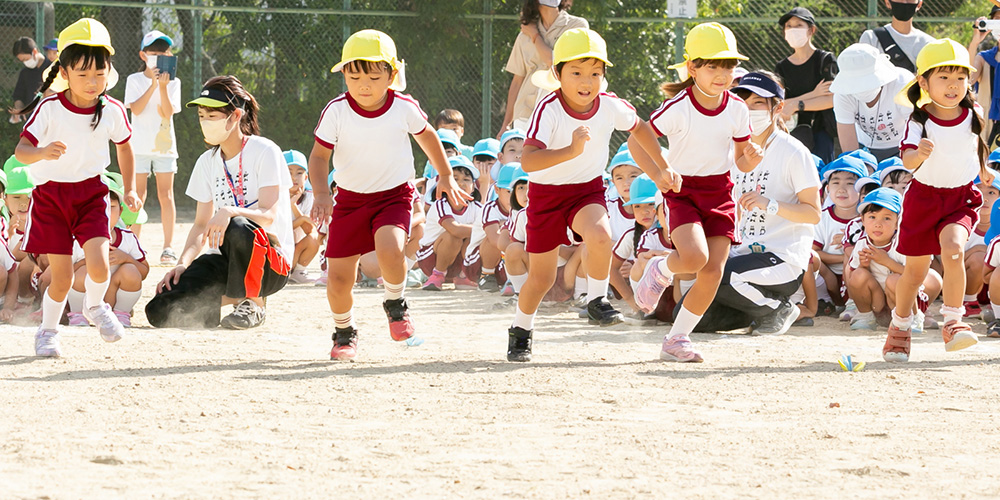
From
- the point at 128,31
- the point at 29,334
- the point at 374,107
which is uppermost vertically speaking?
the point at 128,31

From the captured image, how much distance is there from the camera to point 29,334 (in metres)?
6.98

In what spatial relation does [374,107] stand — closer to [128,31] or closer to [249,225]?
[249,225]

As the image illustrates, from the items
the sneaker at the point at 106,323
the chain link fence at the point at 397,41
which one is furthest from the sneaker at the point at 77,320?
the chain link fence at the point at 397,41

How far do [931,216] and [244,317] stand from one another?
388 cm

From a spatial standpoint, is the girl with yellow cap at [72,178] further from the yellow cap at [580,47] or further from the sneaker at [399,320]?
the yellow cap at [580,47]

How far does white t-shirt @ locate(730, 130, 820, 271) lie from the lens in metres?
7.33

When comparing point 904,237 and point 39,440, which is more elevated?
point 904,237

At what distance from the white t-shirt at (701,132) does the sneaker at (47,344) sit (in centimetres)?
320

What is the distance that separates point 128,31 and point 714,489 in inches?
555

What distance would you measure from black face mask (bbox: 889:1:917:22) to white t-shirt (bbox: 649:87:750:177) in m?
4.26

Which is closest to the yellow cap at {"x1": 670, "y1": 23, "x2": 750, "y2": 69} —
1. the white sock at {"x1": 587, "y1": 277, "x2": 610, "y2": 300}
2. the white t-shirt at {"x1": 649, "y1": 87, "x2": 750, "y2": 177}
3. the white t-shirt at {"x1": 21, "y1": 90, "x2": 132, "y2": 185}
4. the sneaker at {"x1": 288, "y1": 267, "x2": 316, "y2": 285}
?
the white t-shirt at {"x1": 649, "y1": 87, "x2": 750, "y2": 177}

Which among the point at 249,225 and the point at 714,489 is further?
the point at 249,225

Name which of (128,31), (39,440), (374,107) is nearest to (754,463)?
(39,440)

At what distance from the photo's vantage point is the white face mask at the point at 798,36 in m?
10.0
